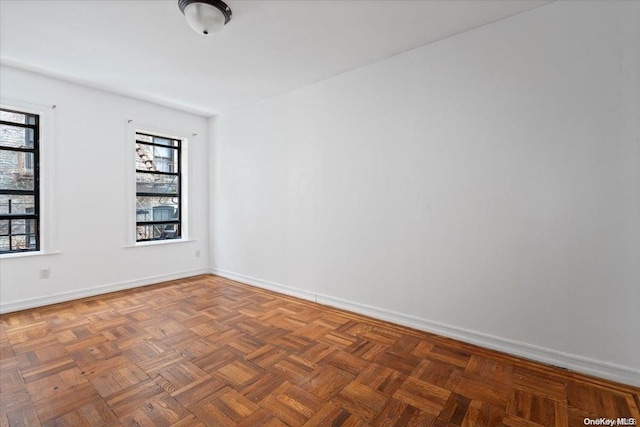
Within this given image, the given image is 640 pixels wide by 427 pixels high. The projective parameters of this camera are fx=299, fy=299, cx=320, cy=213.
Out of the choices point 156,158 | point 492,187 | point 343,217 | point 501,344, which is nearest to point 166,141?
point 156,158

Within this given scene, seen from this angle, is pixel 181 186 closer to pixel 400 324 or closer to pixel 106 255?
pixel 106 255

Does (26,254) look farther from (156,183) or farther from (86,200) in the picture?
(156,183)

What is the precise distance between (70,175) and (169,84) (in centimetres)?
158

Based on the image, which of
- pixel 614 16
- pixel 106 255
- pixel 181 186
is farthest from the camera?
pixel 181 186

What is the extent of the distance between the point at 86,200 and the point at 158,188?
991 mm

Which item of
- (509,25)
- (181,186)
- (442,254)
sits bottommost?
(442,254)

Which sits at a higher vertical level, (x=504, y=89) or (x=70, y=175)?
(x=504, y=89)

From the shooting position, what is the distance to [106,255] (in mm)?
3822

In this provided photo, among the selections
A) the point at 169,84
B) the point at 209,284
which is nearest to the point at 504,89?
the point at 169,84

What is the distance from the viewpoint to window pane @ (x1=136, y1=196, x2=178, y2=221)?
4316mm

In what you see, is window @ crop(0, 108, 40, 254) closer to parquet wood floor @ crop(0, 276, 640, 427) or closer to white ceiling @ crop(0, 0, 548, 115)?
white ceiling @ crop(0, 0, 548, 115)

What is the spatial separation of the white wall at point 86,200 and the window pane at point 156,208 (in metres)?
0.30

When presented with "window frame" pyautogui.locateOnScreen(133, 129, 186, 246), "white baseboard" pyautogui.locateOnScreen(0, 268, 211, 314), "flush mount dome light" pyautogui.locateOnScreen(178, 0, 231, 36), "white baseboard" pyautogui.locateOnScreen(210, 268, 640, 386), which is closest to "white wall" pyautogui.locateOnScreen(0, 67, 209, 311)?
"white baseboard" pyautogui.locateOnScreen(0, 268, 211, 314)

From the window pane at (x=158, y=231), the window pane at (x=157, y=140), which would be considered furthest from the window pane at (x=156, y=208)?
the window pane at (x=157, y=140)
